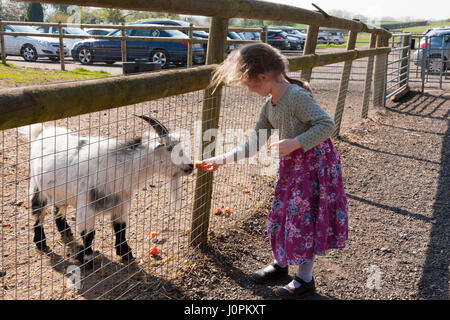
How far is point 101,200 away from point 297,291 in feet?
5.07

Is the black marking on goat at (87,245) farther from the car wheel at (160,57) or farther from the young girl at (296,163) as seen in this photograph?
the car wheel at (160,57)

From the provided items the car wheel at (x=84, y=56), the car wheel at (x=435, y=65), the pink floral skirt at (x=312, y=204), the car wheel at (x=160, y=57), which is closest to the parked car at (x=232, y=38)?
the car wheel at (x=160, y=57)

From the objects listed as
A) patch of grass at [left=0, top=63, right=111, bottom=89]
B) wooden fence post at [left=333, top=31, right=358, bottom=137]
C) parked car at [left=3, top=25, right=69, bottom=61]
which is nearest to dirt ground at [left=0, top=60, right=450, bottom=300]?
wooden fence post at [left=333, top=31, right=358, bottom=137]

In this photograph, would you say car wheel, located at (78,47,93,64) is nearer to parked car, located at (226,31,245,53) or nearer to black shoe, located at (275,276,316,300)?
parked car, located at (226,31,245,53)

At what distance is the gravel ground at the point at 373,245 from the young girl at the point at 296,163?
1.44 feet

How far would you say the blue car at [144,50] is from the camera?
50.3 feet

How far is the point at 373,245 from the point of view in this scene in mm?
3762

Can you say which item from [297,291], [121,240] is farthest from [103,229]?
[297,291]

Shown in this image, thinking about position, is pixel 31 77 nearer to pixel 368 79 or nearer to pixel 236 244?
pixel 368 79

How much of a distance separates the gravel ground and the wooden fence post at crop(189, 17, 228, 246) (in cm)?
19

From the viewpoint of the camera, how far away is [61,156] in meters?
3.32

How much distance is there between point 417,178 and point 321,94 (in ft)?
22.7

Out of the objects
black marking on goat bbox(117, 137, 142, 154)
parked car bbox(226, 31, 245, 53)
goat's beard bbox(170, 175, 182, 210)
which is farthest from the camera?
parked car bbox(226, 31, 245, 53)

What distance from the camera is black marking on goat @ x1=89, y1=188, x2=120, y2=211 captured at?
3.09m
